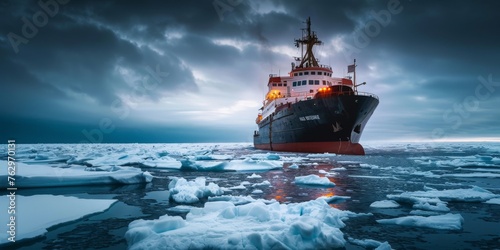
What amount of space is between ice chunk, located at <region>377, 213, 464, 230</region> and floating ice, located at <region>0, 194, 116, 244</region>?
586cm

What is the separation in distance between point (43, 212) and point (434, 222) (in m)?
7.29

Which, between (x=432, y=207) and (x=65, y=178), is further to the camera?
(x=65, y=178)

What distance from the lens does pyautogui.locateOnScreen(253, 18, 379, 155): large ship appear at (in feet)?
72.7

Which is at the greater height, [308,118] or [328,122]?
[308,118]

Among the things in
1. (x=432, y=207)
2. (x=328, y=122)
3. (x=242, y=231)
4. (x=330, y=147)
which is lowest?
(x=432, y=207)

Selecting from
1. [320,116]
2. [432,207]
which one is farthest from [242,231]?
[320,116]

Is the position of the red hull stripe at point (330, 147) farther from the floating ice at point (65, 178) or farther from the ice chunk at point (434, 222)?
the ice chunk at point (434, 222)

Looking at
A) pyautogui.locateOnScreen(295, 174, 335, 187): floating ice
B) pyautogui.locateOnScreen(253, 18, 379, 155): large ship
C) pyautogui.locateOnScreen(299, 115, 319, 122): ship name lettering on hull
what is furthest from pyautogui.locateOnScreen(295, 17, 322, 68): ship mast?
pyautogui.locateOnScreen(295, 174, 335, 187): floating ice

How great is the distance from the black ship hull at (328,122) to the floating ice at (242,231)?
18.0 m

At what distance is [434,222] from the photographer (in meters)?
4.93

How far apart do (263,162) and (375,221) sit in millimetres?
9860

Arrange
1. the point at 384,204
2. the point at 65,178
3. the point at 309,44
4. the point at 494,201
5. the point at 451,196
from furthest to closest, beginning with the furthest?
the point at 309,44, the point at 65,178, the point at 451,196, the point at 494,201, the point at 384,204

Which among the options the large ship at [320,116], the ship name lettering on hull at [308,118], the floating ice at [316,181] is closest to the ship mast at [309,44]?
the large ship at [320,116]

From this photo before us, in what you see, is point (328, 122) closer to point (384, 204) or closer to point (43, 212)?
point (384, 204)
